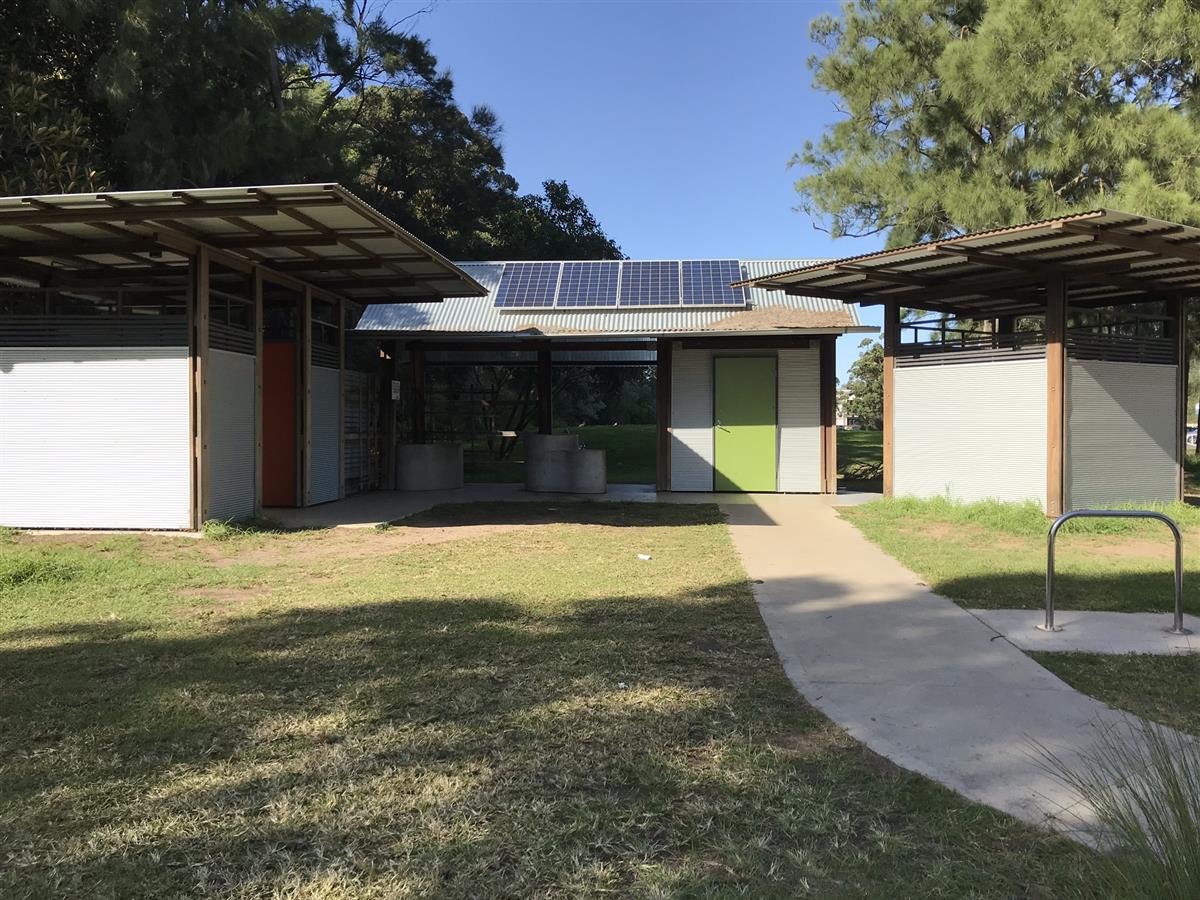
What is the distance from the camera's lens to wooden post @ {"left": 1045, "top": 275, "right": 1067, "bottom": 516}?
10.9m

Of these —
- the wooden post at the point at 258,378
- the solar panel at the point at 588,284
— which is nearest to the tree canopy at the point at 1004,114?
the solar panel at the point at 588,284

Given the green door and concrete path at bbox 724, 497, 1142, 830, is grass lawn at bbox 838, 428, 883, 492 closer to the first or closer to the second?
the green door

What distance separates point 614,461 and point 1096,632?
1703cm

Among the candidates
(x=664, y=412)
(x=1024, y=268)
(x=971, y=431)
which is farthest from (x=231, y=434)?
(x=1024, y=268)

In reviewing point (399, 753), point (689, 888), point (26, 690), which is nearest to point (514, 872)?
point (689, 888)

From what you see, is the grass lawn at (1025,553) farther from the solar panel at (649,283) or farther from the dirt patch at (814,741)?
the solar panel at (649,283)

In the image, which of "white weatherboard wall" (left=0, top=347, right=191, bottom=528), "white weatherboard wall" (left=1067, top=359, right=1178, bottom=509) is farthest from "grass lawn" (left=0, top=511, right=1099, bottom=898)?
"white weatherboard wall" (left=1067, top=359, right=1178, bottom=509)

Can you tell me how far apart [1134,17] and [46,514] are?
16450 mm

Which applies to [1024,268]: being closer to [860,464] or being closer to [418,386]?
[860,464]

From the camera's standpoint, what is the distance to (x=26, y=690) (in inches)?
170

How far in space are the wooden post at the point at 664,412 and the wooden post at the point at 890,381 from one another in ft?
12.7

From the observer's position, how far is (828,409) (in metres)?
15.1

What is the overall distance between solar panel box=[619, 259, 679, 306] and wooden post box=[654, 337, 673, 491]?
145 centimetres

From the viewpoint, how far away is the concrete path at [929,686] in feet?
11.3
